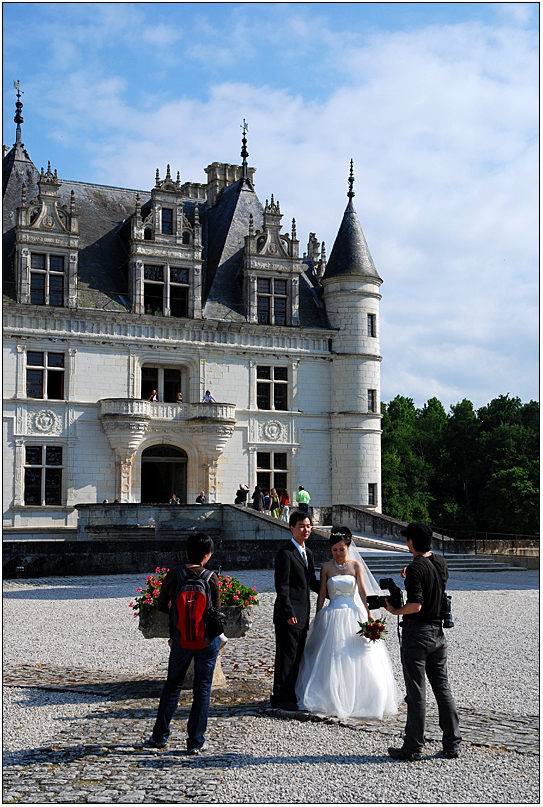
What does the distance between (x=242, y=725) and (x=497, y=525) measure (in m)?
52.7

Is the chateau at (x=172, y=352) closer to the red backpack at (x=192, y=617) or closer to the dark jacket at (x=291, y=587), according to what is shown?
the dark jacket at (x=291, y=587)

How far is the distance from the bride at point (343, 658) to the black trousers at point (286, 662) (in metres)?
0.07

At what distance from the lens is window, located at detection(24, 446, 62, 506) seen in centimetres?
2994

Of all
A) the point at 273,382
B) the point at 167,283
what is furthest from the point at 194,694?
the point at 273,382

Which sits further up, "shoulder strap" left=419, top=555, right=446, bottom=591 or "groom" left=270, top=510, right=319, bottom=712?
"shoulder strap" left=419, top=555, right=446, bottom=591

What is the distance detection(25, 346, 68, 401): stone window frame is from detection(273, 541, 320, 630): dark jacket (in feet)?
77.8

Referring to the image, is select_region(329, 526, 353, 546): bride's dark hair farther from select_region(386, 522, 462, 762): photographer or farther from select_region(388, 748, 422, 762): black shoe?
select_region(388, 748, 422, 762): black shoe

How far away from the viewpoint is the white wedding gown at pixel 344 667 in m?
7.32

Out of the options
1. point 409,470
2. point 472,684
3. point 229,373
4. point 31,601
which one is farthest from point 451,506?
point 472,684

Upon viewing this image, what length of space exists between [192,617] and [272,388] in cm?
2727

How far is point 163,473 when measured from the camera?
3559cm

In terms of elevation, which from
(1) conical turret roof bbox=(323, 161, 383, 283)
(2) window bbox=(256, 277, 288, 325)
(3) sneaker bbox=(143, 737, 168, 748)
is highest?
(1) conical turret roof bbox=(323, 161, 383, 283)

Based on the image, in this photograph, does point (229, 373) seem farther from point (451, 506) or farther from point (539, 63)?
point (451, 506)

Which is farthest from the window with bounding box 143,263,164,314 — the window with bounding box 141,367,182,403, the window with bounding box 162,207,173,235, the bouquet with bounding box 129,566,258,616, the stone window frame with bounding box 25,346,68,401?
the bouquet with bounding box 129,566,258,616
